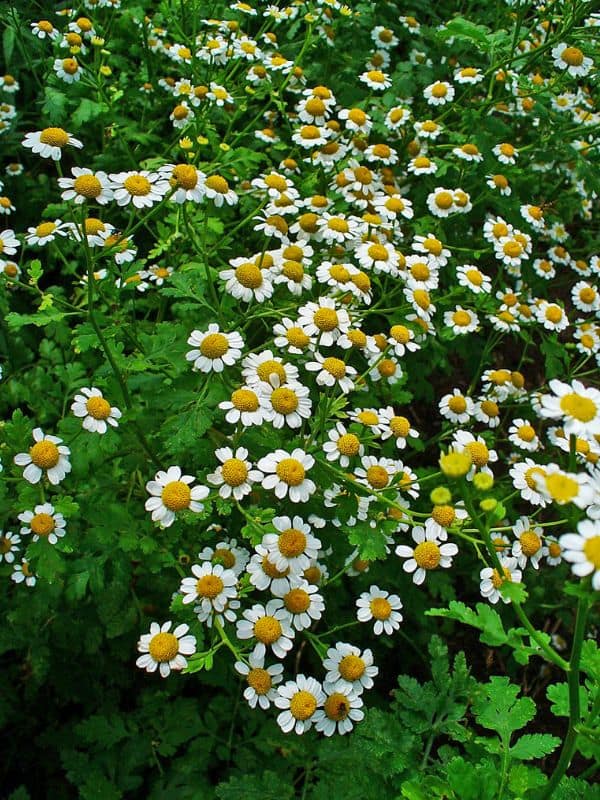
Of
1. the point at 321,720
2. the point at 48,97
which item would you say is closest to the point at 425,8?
the point at 48,97

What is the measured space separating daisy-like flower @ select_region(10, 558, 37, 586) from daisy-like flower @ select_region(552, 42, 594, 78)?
10.8ft

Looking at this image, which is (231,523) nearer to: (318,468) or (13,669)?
(318,468)

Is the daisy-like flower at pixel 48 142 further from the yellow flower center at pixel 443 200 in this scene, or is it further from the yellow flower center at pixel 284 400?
the yellow flower center at pixel 443 200

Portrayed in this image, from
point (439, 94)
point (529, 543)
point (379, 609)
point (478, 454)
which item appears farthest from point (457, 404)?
point (439, 94)

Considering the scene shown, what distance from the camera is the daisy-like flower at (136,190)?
217cm

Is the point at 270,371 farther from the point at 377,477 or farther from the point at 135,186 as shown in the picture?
the point at 135,186

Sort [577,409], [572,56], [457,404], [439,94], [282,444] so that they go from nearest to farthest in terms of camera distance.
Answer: [577,409], [282,444], [457,404], [572,56], [439,94]

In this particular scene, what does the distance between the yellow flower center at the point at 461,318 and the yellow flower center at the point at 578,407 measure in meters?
1.77

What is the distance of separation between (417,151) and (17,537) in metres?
2.65

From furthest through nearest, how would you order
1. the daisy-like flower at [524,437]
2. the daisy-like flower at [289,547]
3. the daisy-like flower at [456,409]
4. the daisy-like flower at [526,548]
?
the daisy-like flower at [456,409], the daisy-like flower at [524,437], the daisy-like flower at [526,548], the daisy-like flower at [289,547]

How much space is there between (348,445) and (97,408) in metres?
0.77

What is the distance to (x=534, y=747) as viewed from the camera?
1713mm

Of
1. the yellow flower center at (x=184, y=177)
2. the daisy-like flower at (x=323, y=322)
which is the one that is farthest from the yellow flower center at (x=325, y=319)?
the yellow flower center at (x=184, y=177)

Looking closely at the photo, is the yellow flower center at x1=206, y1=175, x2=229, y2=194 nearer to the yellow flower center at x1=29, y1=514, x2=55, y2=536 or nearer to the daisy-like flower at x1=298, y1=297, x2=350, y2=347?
the daisy-like flower at x1=298, y1=297, x2=350, y2=347
